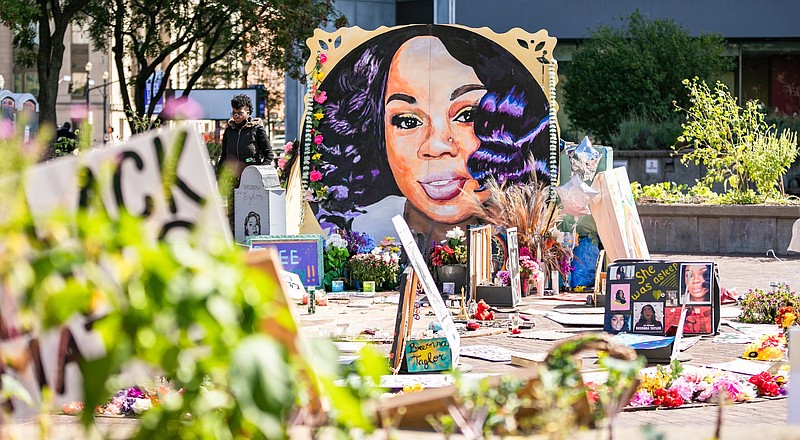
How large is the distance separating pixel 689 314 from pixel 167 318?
32.6 ft

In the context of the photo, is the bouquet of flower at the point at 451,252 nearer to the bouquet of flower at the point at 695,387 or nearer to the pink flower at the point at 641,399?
the bouquet of flower at the point at 695,387

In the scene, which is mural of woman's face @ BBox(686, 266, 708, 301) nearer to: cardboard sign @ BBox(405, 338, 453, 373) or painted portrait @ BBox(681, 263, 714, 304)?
painted portrait @ BBox(681, 263, 714, 304)

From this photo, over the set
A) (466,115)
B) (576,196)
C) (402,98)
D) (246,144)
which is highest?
(402,98)

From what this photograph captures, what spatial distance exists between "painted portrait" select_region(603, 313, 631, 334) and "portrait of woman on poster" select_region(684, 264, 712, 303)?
60 cm

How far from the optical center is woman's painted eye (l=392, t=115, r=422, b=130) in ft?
55.0

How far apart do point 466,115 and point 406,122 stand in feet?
2.50

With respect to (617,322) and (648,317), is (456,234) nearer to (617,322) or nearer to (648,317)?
(617,322)

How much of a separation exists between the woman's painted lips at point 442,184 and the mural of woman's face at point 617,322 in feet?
18.6

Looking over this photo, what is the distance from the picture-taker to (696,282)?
1138 centimetres

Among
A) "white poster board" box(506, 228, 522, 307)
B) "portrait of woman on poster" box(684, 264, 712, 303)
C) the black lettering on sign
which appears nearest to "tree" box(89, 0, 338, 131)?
"white poster board" box(506, 228, 522, 307)

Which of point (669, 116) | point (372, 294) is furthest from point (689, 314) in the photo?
point (669, 116)

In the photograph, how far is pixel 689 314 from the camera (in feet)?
37.9

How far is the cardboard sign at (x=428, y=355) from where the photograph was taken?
31.8ft

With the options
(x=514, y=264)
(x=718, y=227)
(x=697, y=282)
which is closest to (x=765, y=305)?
(x=697, y=282)
